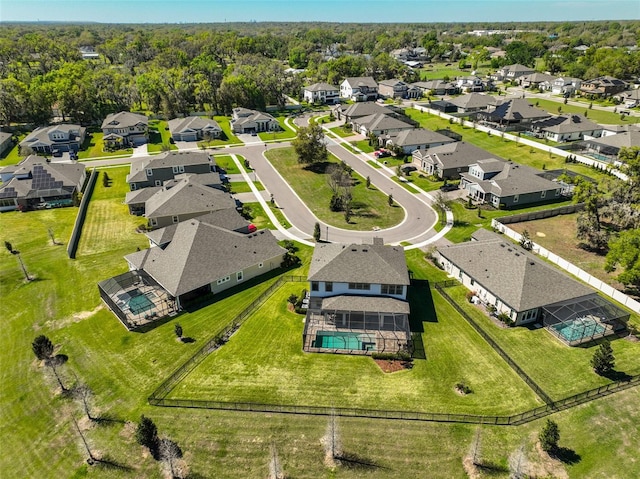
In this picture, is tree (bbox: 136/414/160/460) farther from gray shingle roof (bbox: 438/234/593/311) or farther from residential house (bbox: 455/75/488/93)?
residential house (bbox: 455/75/488/93)

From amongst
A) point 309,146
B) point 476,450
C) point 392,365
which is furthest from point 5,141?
point 476,450

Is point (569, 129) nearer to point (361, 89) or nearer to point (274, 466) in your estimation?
point (361, 89)

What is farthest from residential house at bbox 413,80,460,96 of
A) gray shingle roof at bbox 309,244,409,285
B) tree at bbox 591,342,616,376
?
tree at bbox 591,342,616,376

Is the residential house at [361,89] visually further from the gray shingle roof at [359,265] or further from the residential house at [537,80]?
the gray shingle roof at [359,265]

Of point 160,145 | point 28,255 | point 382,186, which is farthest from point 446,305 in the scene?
point 160,145

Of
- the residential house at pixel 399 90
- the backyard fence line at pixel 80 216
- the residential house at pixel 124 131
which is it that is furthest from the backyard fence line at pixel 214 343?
the residential house at pixel 399 90
